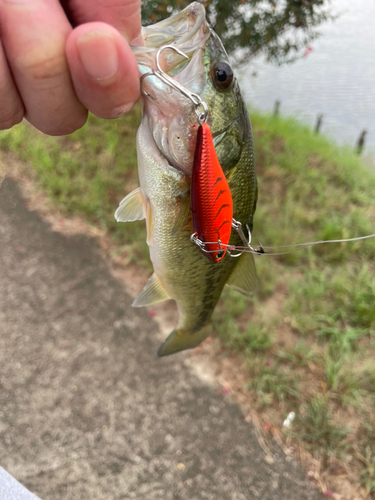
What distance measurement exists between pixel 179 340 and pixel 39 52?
4.01 ft

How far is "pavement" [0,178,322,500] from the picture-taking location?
1988mm

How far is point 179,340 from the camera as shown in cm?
153

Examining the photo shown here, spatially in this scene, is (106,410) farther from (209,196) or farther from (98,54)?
(98,54)

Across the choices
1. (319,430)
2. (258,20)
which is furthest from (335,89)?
(319,430)

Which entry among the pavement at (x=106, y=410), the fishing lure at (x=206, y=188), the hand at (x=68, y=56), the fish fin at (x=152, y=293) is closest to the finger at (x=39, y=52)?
the hand at (x=68, y=56)

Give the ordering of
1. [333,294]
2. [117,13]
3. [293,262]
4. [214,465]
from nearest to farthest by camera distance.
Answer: [117,13]
[214,465]
[333,294]
[293,262]

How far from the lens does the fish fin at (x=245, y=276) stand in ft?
4.22

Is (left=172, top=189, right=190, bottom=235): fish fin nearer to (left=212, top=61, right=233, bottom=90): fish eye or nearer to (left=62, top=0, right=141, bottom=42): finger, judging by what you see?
(left=212, top=61, right=233, bottom=90): fish eye

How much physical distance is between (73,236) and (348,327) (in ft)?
8.55

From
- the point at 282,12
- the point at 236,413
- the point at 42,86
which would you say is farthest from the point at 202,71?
the point at 282,12

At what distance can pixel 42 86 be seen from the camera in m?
0.77

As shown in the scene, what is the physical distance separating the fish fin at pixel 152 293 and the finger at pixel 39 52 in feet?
2.43

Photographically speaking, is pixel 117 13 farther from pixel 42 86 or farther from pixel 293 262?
pixel 293 262

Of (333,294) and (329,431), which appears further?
(333,294)
